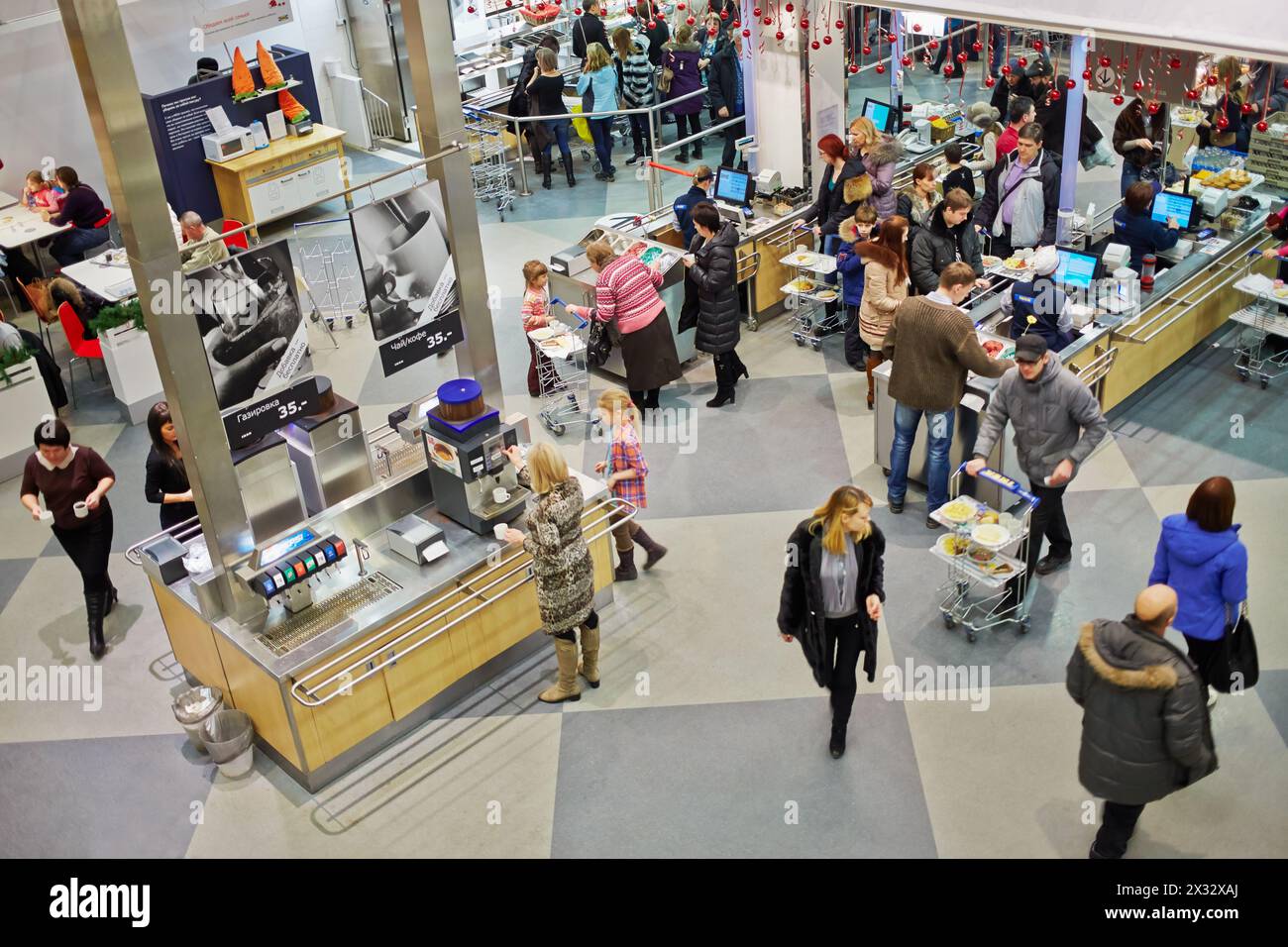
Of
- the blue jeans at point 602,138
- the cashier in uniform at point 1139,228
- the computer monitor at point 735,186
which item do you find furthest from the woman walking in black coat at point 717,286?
the blue jeans at point 602,138

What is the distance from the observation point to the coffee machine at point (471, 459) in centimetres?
671

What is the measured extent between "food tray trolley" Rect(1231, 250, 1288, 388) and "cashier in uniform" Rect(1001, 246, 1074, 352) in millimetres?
1599

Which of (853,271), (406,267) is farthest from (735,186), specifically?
(406,267)

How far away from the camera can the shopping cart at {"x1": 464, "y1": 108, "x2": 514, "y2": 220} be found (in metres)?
13.7

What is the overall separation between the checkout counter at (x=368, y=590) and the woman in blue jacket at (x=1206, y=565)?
2879 mm

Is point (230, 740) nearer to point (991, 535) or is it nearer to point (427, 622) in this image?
point (427, 622)

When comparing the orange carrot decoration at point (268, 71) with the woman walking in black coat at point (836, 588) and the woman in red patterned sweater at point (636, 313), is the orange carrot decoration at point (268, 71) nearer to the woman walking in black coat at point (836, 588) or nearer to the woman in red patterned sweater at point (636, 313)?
the woman in red patterned sweater at point (636, 313)

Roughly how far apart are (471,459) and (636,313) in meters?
2.63

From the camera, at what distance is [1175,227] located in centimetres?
942

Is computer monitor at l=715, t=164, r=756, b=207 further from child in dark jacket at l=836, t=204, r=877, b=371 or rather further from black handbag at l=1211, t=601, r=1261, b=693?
black handbag at l=1211, t=601, r=1261, b=693

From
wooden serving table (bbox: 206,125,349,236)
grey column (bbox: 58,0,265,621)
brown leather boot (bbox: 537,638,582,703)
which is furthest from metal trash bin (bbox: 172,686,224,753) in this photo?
wooden serving table (bbox: 206,125,349,236)

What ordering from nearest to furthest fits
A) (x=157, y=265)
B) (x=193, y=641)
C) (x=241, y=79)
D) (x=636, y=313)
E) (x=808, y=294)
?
1. (x=157, y=265)
2. (x=193, y=641)
3. (x=636, y=313)
4. (x=808, y=294)
5. (x=241, y=79)

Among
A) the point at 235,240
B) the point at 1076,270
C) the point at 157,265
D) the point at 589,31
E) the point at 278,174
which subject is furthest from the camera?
the point at 589,31

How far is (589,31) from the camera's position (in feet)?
48.1
